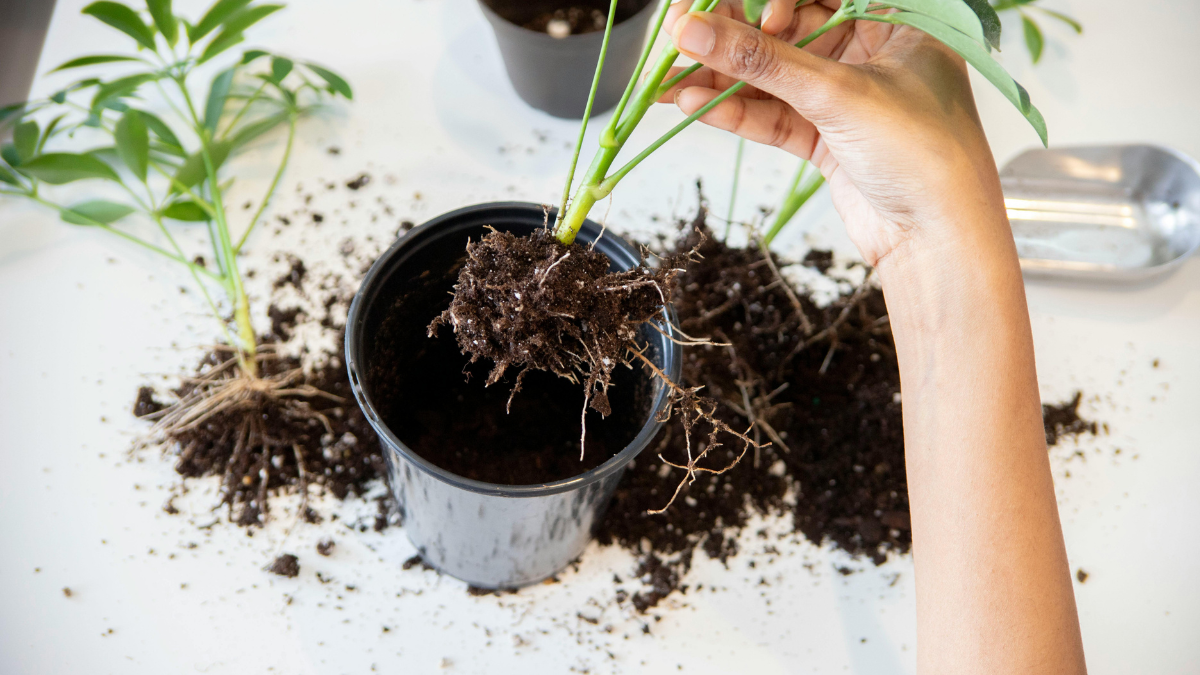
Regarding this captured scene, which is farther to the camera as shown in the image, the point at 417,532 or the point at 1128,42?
the point at 1128,42

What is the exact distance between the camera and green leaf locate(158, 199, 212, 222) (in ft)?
2.84

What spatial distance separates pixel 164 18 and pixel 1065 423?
46.1 inches

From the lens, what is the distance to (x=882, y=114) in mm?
553

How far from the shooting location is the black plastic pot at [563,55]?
906 millimetres

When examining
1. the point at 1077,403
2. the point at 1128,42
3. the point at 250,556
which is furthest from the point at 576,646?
the point at 1128,42

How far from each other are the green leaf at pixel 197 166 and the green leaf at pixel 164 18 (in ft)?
0.42

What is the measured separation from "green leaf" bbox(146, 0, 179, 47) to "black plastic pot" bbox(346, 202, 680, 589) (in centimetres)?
43

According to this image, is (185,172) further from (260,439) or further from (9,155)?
(260,439)

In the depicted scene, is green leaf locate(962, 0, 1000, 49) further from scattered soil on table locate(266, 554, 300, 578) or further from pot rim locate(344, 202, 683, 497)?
scattered soil on table locate(266, 554, 300, 578)

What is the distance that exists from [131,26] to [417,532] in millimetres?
628

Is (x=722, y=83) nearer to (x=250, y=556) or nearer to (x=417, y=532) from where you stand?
(x=417, y=532)

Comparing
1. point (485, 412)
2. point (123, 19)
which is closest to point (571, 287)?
point (485, 412)

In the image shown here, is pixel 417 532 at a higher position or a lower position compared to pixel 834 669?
higher

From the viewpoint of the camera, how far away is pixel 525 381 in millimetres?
792
